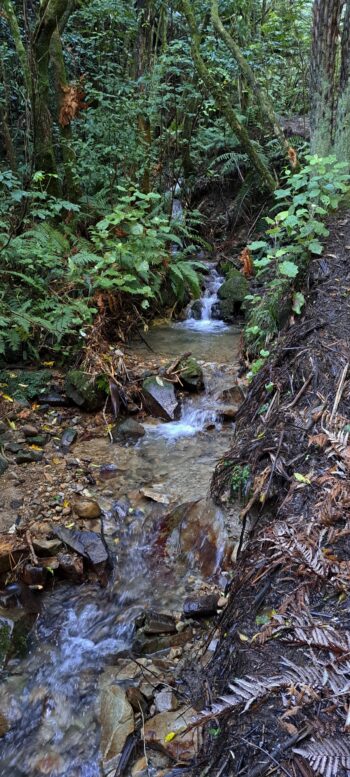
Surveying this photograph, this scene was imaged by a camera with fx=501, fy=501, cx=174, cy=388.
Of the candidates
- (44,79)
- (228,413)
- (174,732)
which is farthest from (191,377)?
(44,79)

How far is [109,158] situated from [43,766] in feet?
25.7

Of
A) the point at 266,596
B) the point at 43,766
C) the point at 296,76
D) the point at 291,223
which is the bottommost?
the point at 43,766

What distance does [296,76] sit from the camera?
40.2 feet

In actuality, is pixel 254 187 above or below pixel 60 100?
below

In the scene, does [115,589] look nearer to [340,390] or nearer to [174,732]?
[174,732]

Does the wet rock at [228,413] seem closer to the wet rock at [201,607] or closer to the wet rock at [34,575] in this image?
the wet rock at [201,607]

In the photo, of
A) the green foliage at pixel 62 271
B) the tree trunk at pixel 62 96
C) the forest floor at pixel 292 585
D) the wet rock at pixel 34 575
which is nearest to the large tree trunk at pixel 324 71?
the green foliage at pixel 62 271

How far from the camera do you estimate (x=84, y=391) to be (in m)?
5.35

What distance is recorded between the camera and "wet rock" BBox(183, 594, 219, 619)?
3225mm

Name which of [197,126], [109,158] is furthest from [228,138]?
[109,158]

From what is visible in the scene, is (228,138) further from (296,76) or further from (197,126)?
(296,76)

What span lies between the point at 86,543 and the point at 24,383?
2.33 m

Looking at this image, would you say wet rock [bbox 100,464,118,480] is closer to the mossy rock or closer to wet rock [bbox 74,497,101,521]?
wet rock [bbox 74,497,101,521]

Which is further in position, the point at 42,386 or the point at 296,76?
the point at 296,76
